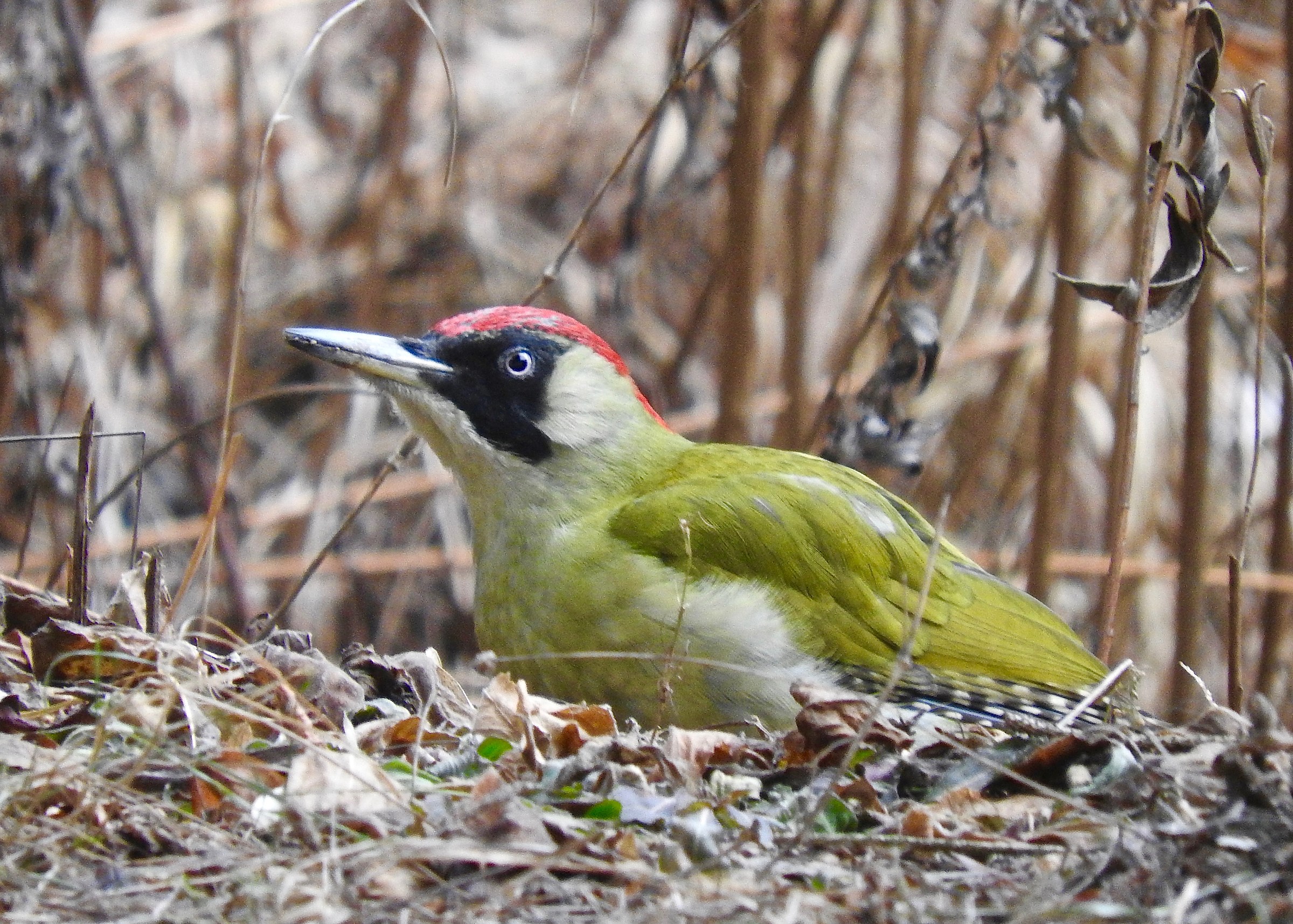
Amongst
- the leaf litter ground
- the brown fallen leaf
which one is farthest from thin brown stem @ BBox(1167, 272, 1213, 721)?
the brown fallen leaf

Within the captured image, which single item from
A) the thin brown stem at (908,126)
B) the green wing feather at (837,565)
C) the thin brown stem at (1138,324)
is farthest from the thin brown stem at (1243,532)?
the thin brown stem at (908,126)

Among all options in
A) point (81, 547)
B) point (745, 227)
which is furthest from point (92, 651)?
point (745, 227)

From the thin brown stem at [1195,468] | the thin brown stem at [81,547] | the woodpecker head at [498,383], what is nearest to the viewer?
the thin brown stem at [81,547]

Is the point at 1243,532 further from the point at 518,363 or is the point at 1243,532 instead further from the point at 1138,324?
the point at 518,363

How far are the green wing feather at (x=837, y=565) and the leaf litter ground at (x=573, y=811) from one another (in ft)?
2.56

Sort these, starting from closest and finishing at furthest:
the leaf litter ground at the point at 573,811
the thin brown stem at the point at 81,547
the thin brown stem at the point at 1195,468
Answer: the leaf litter ground at the point at 573,811, the thin brown stem at the point at 81,547, the thin brown stem at the point at 1195,468

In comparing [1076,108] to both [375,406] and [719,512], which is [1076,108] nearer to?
[719,512]

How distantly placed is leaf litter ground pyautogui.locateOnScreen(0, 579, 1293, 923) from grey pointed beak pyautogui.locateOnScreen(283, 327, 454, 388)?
0.87m

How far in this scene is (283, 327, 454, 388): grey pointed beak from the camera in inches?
131

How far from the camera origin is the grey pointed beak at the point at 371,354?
10.9 feet

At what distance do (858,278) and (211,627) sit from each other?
126 inches

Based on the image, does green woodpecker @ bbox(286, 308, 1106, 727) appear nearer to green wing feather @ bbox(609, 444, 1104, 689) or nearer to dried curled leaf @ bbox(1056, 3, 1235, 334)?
green wing feather @ bbox(609, 444, 1104, 689)

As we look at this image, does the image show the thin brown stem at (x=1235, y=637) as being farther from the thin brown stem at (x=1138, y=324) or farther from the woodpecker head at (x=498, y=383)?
the woodpecker head at (x=498, y=383)

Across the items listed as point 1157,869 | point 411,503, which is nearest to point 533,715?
point 1157,869
